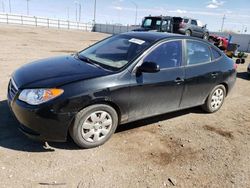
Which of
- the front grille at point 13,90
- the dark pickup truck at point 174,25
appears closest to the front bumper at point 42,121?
the front grille at point 13,90

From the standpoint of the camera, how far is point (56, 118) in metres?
3.23

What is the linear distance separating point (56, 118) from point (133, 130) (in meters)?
1.56

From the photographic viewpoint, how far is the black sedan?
10.7ft

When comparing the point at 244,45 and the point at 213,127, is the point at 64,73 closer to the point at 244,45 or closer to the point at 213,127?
the point at 213,127

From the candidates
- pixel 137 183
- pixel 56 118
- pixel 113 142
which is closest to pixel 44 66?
pixel 56 118

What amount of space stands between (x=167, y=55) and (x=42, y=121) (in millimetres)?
2304

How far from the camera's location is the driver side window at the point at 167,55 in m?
4.13

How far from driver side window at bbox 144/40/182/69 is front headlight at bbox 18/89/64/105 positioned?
4.95 feet

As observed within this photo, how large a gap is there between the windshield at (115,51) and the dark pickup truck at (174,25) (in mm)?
12852

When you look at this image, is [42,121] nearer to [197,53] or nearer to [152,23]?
[197,53]

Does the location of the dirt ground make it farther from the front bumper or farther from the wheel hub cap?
the front bumper

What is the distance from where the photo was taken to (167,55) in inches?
170

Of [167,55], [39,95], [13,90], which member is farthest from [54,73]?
[167,55]

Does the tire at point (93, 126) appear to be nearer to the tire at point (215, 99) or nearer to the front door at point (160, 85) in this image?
the front door at point (160, 85)
